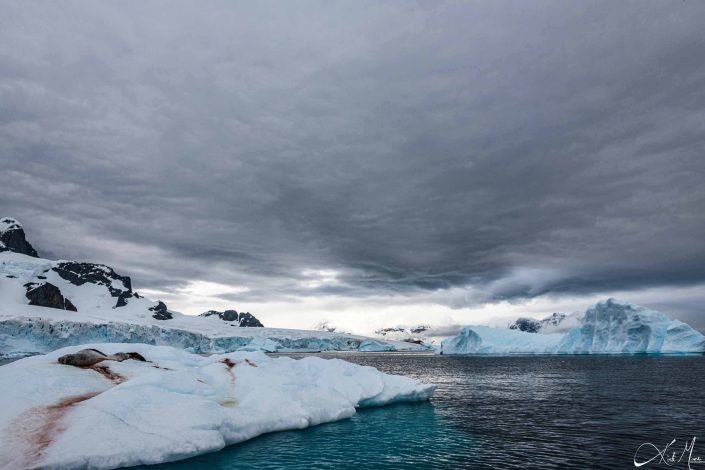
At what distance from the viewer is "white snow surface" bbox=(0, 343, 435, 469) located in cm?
1853

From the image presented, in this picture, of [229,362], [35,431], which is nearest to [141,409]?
[35,431]

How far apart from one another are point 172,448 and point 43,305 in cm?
22364

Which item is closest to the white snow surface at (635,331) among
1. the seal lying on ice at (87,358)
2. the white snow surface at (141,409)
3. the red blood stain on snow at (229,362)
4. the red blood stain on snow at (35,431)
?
the red blood stain on snow at (229,362)

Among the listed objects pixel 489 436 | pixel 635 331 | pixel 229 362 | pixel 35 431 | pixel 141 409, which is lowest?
pixel 489 436

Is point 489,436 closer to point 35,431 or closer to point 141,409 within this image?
point 141,409

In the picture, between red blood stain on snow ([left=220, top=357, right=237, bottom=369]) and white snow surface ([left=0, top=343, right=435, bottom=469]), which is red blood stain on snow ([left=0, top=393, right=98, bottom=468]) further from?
red blood stain on snow ([left=220, top=357, right=237, bottom=369])

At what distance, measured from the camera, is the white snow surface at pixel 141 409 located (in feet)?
60.8

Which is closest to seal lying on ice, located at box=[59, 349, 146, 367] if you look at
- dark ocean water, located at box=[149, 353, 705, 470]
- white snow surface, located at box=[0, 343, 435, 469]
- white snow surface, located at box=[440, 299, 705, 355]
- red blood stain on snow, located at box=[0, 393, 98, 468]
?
white snow surface, located at box=[0, 343, 435, 469]

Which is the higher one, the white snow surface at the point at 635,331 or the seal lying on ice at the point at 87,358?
the white snow surface at the point at 635,331

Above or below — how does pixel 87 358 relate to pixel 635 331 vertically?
below

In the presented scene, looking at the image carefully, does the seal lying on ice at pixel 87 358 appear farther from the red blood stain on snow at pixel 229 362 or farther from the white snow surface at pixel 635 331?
the white snow surface at pixel 635 331

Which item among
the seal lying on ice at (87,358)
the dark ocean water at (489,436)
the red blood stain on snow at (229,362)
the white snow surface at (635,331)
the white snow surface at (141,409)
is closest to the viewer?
the white snow surface at (141,409)

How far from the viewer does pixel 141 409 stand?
21.3m

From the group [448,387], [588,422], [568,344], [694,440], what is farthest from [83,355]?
[568,344]
